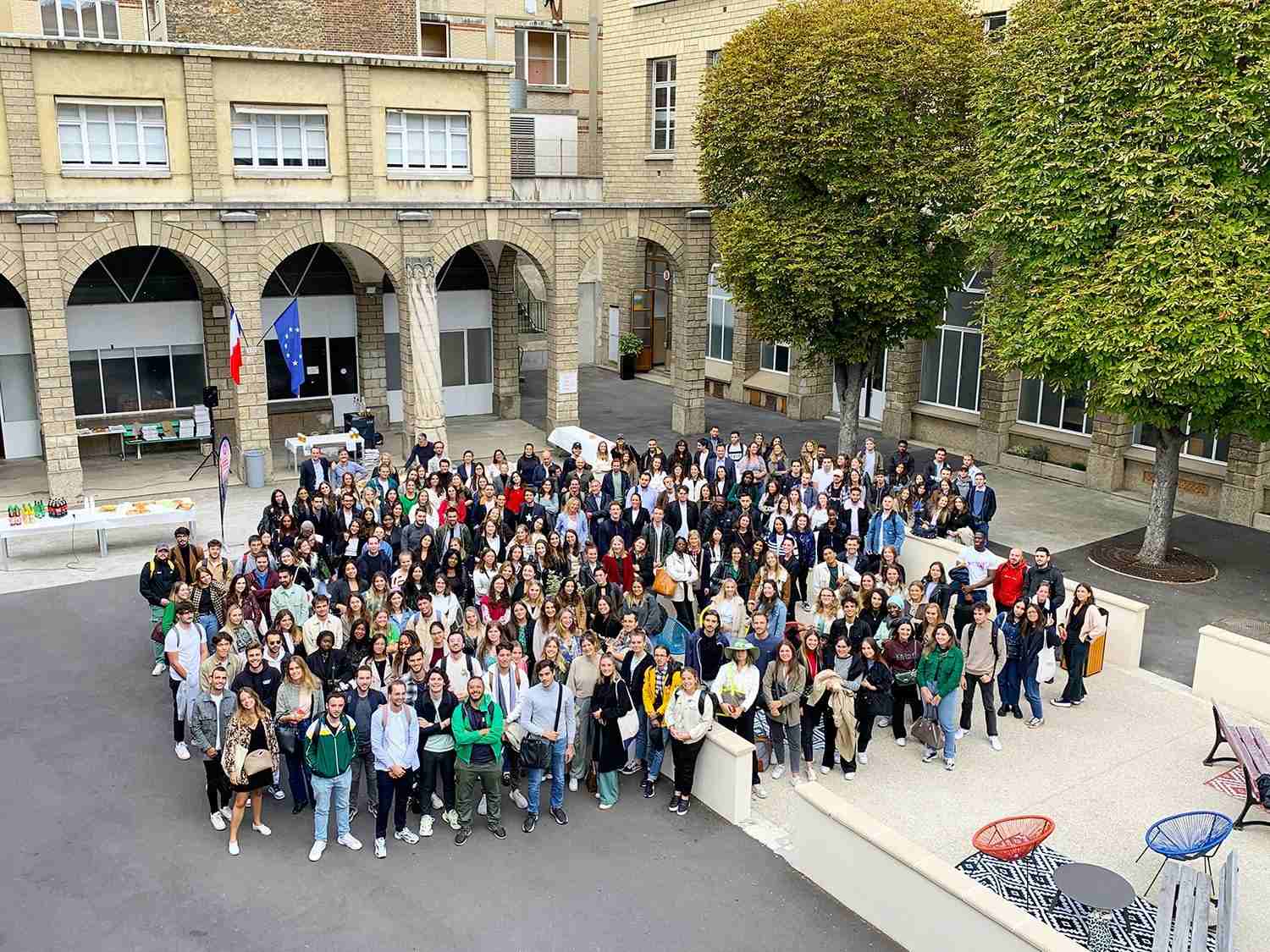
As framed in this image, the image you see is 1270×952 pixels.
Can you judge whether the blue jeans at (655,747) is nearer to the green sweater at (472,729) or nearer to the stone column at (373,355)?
the green sweater at (472,729)

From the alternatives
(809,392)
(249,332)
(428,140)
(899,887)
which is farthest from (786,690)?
(809,392)

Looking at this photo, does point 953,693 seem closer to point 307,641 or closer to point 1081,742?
point 1081,742

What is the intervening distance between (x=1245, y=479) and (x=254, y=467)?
20.8 m

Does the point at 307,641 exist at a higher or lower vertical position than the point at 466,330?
lower

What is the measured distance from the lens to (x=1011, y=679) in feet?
44.8

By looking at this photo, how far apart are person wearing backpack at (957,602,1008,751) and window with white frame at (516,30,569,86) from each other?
3410 centimetres

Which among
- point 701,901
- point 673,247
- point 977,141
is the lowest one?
point 701,901

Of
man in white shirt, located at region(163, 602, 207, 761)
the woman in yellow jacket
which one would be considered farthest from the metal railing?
the woman in yellow jacket

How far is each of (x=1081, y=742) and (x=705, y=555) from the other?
214 inches

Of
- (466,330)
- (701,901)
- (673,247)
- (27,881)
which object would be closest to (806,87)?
(673,247)

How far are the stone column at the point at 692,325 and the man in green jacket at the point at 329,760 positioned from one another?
20.7m

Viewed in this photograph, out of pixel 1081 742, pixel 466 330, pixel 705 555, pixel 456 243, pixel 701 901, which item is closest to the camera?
pixel 701 901

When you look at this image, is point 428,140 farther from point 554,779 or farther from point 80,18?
point 554,779

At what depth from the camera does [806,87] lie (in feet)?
73.3
